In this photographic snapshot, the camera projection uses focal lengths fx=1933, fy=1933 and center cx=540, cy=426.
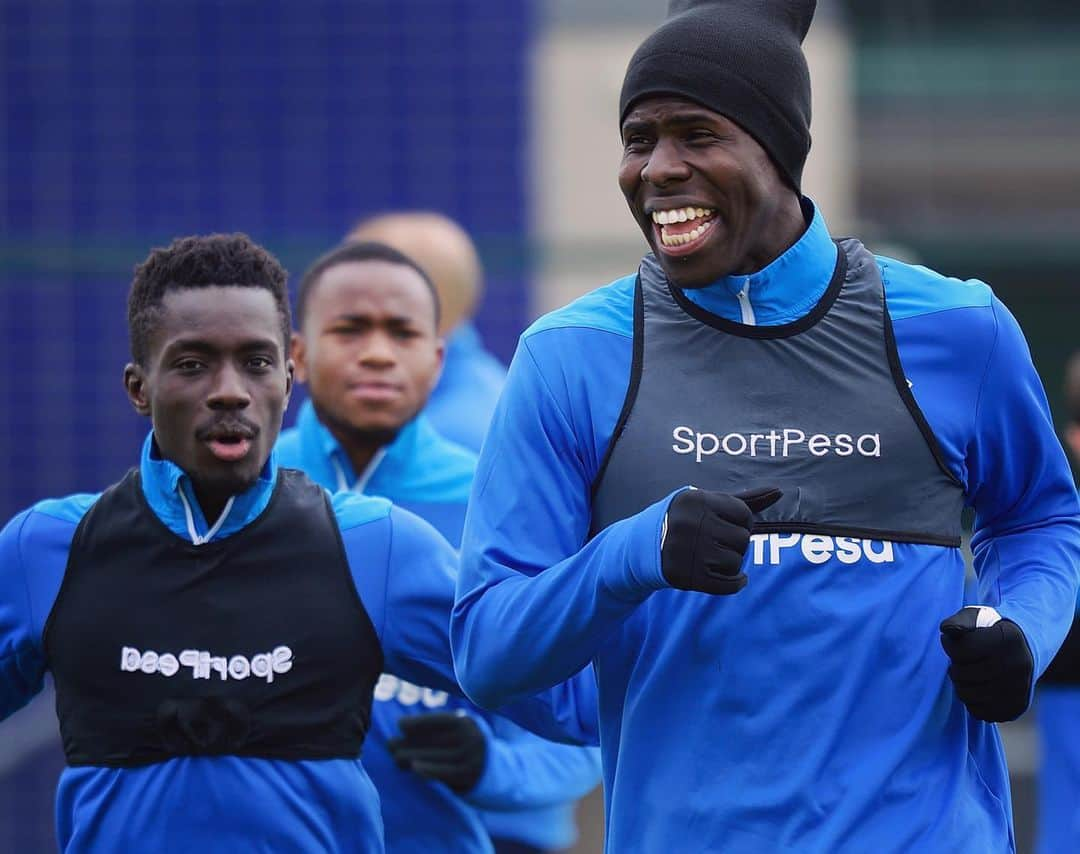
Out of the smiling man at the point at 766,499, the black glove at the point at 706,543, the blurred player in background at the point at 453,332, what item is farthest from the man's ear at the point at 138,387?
the blurred player in background at the point at 453,332

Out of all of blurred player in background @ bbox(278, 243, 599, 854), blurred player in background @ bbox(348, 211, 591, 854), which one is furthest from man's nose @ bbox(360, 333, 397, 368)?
blurred player in background @ bbox(348, 211, 591, 854)

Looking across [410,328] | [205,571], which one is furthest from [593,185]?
[205,571]

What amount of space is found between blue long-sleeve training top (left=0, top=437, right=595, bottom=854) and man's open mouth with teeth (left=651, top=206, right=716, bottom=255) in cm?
79

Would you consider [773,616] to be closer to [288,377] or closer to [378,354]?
[288,377]

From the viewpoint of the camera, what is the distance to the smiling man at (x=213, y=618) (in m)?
2.92

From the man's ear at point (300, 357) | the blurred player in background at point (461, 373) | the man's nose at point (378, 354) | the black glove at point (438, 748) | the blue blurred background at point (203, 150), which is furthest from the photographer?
the blue blurred background at point (203, 150)

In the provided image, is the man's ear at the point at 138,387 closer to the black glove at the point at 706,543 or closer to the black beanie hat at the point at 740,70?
the black beanie hat at the point at 740,70

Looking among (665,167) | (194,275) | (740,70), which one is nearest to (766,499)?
(665,167)

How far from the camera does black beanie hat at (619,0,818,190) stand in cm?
254

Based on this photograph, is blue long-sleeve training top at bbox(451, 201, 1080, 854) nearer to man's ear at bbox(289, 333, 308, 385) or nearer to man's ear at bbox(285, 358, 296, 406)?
man's ear at bbox(285, 358, 296, 406)

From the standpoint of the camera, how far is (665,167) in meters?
2.53

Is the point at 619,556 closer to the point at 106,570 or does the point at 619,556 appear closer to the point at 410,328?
the point at 106,570

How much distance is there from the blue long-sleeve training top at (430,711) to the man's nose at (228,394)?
83cm

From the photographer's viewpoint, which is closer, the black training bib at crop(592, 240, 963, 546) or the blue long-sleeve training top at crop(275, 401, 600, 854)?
the black training bib at crop(592, 240, 963, 546)
